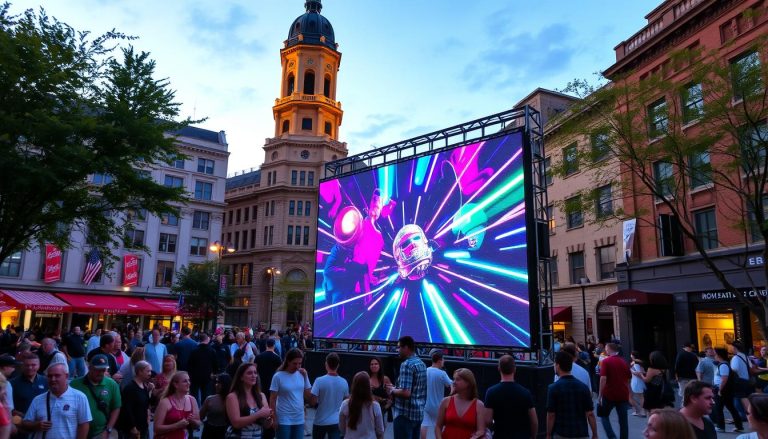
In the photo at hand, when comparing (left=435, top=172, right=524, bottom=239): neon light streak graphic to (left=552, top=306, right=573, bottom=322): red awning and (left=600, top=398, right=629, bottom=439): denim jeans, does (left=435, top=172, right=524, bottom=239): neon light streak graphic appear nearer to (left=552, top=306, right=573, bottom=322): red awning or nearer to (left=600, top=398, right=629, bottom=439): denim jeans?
(left=600, top=398, right=629, bottom=439): denim jeans

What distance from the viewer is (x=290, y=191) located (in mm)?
63031

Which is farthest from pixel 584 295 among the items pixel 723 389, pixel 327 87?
pixel 327 87

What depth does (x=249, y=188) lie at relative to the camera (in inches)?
2726

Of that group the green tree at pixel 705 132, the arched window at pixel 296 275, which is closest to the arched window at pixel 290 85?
the arched window at pixel 296 275

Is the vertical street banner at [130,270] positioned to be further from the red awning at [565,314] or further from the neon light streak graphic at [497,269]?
the neon light streak graphic at [497,269]

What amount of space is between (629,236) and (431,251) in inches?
610

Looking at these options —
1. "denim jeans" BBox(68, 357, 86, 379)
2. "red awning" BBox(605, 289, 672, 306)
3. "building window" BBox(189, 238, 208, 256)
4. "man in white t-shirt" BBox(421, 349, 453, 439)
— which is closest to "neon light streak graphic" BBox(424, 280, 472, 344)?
"man in white t-shirt" BBox(421, 349, 453, 439)

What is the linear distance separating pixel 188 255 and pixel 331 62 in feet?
104

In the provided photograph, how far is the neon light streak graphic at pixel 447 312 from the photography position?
14.3 meters

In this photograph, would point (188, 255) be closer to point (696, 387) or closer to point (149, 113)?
point (149, 113)

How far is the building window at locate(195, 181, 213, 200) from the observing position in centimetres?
5434

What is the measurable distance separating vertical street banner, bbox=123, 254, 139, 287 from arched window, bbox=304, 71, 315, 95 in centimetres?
3127

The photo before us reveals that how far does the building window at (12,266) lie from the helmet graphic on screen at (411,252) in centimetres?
3684

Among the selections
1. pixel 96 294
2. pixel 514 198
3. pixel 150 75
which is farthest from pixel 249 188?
pixel 514 198
